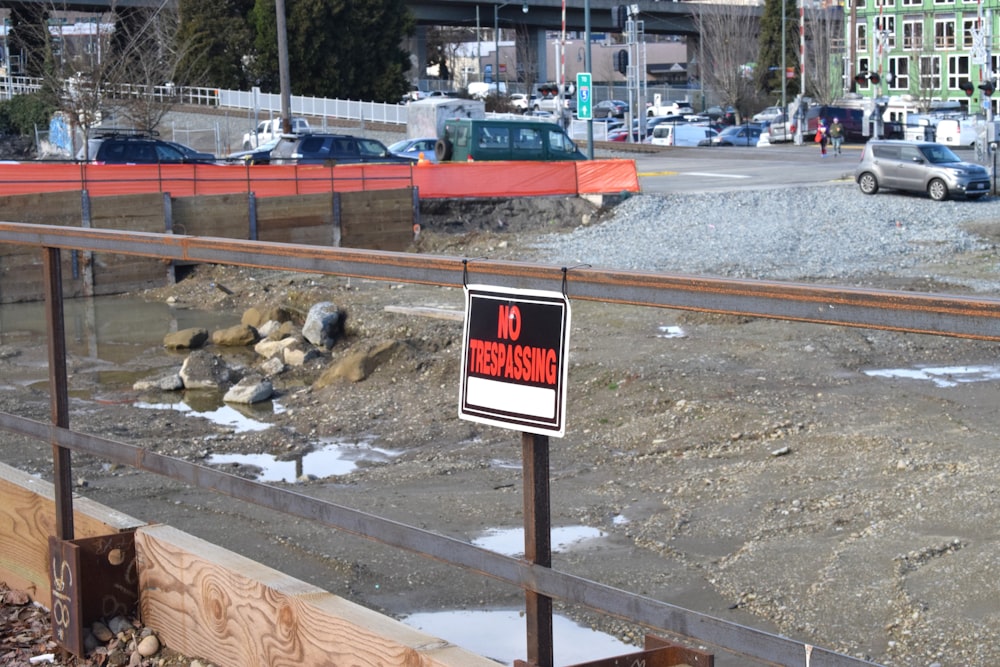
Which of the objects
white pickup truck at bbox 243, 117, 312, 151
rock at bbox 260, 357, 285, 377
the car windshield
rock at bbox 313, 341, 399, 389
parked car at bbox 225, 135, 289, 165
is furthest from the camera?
white pickup truck at bbox 243, 117, 312, 151

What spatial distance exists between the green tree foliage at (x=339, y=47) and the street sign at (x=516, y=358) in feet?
184

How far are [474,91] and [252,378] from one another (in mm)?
89339

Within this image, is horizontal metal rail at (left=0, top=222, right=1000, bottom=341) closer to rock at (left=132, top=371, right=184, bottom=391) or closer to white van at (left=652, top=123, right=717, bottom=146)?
rock at (left=132, top=371, right=184, bottom=391)

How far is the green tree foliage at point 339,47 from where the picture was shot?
57438 mm

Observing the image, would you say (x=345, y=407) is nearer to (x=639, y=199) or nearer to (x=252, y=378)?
(x=252, y=378)

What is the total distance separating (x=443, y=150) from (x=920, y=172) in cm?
1273

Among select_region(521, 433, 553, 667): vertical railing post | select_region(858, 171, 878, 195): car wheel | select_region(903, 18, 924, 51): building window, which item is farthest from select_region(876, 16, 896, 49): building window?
select_region(521, 433, 553, 667): vertical railing post

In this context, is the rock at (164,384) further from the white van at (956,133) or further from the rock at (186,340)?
the white van at (956,133)

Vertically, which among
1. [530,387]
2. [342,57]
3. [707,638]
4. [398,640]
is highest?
[342,57]

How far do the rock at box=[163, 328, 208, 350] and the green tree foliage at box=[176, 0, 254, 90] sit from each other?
41.3 meters

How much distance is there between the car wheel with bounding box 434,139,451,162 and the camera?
3450 cm

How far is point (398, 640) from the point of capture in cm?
363

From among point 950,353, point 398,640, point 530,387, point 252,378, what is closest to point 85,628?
point 398,640

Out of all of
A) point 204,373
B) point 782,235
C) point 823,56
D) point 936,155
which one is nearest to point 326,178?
point 782,235
